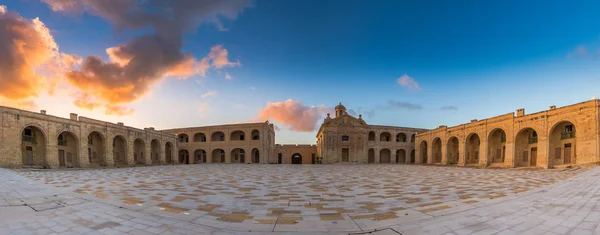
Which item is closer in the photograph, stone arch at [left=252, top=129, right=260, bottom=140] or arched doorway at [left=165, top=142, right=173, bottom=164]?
arched doorway at [left=165, top=142, right=173, bottom=164]

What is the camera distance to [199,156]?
47.2 m

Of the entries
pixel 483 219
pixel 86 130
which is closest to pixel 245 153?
pixel 86 130

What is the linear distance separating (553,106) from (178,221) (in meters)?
33.7

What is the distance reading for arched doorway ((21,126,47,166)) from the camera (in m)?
23.1

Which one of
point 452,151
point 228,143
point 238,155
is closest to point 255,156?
point 238,155

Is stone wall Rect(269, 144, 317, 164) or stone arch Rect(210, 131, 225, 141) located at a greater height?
stone arch Rect(210, 131, 225, 141)

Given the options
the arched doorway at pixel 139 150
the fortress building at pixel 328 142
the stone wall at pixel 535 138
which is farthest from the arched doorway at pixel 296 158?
the arched doorway at pixel 139 150

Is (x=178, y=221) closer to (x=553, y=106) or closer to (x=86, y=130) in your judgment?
(x=86, y=130)

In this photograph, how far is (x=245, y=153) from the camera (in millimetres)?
43281

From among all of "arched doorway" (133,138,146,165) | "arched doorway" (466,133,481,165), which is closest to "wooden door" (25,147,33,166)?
"arched doorway" (133,138,146,165)

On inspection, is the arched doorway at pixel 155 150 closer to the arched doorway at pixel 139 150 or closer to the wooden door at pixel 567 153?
the arched doorway at pixel 139 150

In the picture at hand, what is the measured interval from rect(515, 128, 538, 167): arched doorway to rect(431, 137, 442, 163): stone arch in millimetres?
13184

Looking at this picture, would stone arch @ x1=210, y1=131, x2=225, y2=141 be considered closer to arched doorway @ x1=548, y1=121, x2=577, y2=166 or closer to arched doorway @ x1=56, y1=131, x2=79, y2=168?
arched doorway @ x1=56, y1=131, x2=79, y2=168

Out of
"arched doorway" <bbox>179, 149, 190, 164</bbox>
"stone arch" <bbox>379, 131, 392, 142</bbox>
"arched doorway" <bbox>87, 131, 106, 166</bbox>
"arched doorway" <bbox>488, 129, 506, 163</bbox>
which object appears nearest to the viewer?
"arched doorway" <bbox>87, 131, 106, 166</bbox>
